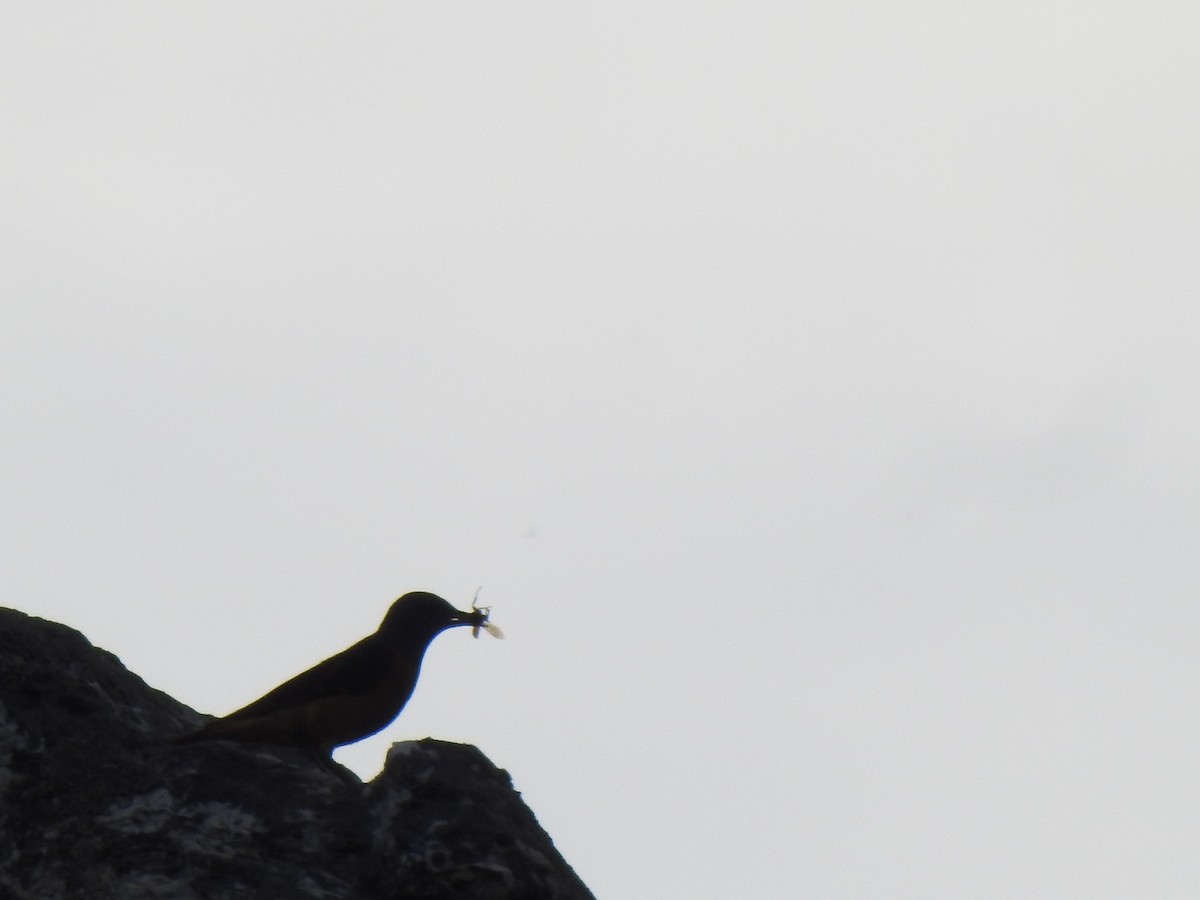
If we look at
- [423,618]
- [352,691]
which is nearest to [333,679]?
[352,691]

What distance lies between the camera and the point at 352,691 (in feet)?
30.3

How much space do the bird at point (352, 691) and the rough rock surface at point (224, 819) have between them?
43 centimetres

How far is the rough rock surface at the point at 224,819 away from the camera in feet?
A: 19.7

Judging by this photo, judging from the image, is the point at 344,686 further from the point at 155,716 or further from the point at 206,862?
the point at 206,862

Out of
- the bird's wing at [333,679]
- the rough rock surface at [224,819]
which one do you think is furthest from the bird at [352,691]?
the rough rock surface at [224,819]

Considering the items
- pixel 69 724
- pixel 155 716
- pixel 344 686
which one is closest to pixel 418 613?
pixel 344 686

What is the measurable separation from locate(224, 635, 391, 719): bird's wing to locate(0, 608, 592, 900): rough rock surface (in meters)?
1.24

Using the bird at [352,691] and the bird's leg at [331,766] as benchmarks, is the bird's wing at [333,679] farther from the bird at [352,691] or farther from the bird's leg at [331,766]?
the bird's leg at [331,766]

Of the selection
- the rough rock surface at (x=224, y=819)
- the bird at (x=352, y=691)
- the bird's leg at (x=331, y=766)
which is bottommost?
the rough rock surface at (x=224, y=819)

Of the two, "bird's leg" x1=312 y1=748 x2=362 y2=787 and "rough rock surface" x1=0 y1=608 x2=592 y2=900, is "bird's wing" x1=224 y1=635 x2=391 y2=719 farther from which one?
"rough rock surface" x1=0 y1=608 x2=592 y2=900

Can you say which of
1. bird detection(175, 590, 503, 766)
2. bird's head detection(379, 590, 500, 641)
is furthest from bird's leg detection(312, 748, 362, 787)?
bird's head detection(379, 590, 500, 641)

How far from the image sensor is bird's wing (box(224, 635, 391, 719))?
27.6 ft

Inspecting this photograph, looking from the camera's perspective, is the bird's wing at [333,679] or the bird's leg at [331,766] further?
the bird's wing at [333,679]

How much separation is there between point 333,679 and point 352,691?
134 millimetres
